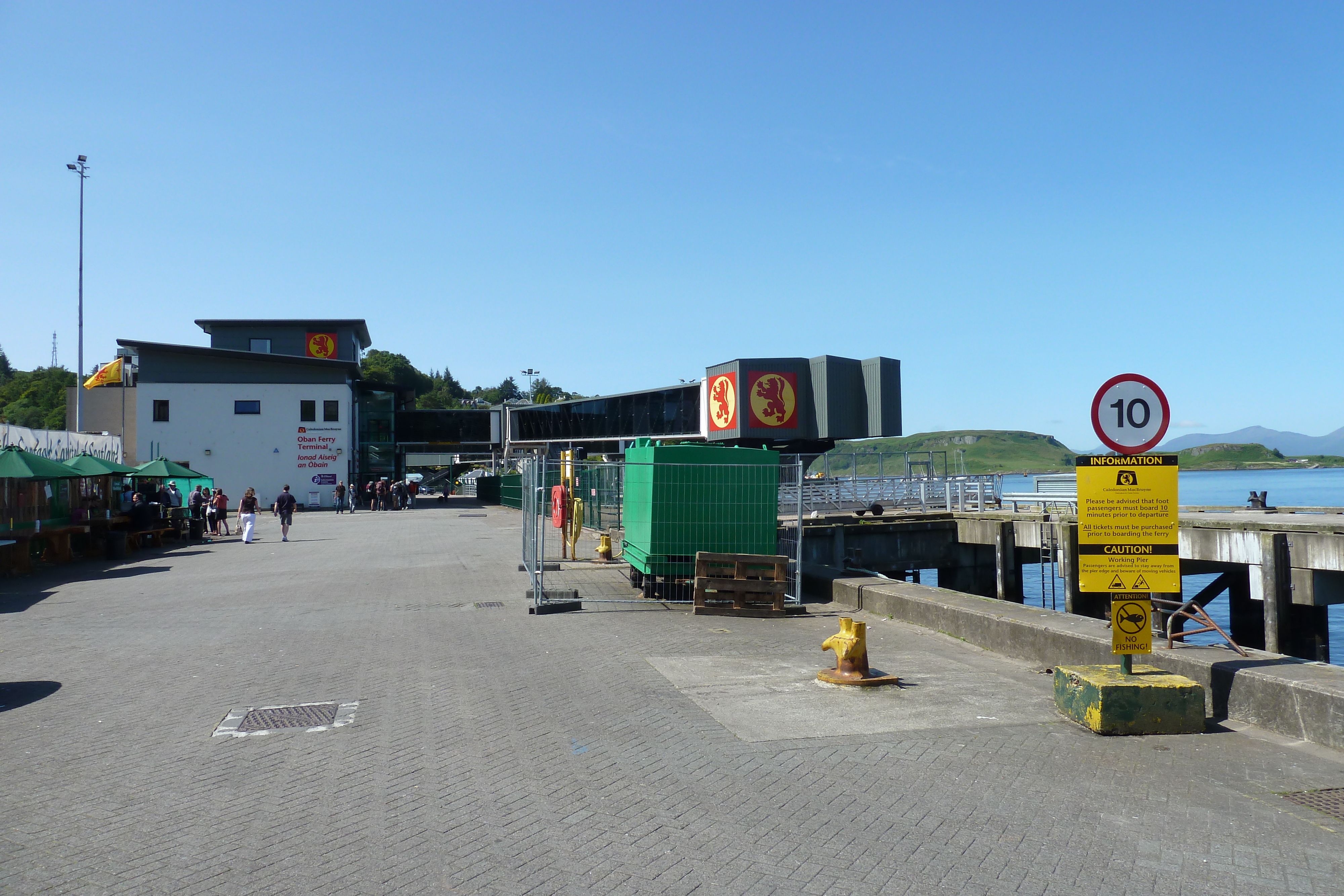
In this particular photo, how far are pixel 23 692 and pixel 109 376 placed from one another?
79.1 m

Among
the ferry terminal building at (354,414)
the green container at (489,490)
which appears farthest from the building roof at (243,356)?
the green container at (489,490)

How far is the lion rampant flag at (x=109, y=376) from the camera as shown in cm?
7425

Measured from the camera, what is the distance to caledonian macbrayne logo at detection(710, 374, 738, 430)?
40.8 m

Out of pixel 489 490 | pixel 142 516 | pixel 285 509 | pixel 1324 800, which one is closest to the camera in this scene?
pixel 1324 800

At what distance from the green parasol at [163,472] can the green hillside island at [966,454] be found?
2105 cm

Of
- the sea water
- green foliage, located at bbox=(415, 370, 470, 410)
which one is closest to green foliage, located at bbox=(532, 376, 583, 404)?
green foliage, located at bbox=(415, 370, 470, 410)

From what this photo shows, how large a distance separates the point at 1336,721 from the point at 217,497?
32.3 meters

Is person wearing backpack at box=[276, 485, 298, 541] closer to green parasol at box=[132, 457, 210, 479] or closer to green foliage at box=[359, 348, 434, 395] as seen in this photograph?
green parasol at box=[132, 457, 210, 479]

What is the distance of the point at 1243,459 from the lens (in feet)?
324

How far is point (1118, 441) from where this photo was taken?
6.62 meters

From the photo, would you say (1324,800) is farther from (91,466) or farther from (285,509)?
(285,509)

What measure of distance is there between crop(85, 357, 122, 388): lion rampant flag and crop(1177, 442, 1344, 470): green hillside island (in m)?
84.5

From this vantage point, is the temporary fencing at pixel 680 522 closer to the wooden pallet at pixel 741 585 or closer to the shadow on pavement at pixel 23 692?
the wooden pallet at pixel 741 585

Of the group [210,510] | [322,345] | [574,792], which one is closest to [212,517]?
[210,510]
